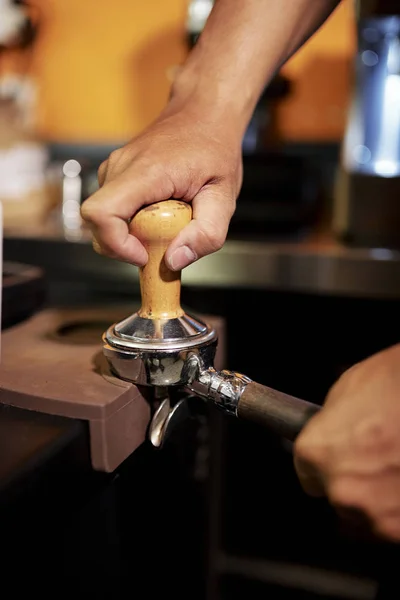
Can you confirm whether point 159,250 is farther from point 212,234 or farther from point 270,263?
point 270,263

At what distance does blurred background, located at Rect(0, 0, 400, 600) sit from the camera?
121 cm

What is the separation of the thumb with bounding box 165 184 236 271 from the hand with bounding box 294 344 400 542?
0.55 ft

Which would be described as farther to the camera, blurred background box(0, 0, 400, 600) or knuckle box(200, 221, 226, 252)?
blurred background box(0, 0, 400, 600)

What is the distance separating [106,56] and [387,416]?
1.65m

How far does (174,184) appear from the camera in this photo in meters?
0.49

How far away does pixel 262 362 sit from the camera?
1357 millimetres

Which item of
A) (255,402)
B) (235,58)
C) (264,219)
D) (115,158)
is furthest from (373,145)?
(255,402)

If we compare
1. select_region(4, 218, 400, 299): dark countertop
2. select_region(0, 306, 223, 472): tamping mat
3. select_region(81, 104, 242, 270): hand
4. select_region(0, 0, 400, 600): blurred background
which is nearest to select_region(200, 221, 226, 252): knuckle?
select_region(81, 104, 242, 270): hand

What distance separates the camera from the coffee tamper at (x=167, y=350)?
0.43 metres

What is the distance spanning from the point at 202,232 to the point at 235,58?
220 mm

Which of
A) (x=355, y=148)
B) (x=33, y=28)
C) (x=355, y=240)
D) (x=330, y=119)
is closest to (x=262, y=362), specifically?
(x=355, y=240)

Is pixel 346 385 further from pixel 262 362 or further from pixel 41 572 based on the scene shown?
pixel 262 362

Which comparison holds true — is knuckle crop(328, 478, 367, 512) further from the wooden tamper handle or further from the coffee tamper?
the wooden tamper handle

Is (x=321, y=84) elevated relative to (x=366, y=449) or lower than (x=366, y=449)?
elevated
